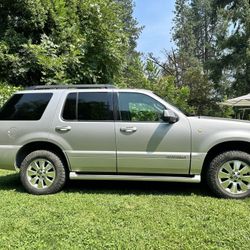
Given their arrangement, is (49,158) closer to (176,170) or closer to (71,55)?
(176,170)

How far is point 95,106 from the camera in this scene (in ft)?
21.6

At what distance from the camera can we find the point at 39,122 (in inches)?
260

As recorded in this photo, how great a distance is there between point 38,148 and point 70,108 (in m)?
0.92

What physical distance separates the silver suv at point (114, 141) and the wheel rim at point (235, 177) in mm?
15

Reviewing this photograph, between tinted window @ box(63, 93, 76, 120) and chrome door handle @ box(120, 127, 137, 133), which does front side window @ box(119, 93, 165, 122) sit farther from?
tinted window @ box(63, 93, 76, 120)

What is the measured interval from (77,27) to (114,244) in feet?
37.7

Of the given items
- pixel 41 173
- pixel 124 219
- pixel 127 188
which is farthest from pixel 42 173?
pixel 124 219

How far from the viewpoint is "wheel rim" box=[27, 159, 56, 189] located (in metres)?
6.57

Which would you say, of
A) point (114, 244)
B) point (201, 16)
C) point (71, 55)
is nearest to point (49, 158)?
point (114, 244)

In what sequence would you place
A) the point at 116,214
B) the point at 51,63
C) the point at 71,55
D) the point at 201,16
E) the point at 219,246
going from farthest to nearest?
1. the point at 201,16
2. the point at 71,55
3. the point at 51,63
4. the point at 116,214
5. the point at 219,246

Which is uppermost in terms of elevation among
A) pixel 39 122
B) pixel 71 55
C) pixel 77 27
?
pixel 77 27

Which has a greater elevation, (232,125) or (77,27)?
(77,27)

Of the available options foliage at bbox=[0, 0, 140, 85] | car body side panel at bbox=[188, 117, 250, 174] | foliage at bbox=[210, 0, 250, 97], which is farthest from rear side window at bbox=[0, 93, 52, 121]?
foliage at bbox=[210, 0, 250, 97]

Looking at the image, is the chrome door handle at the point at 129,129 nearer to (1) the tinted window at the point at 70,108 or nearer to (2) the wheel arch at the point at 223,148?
(1) the tinted window at the point at 70,108
